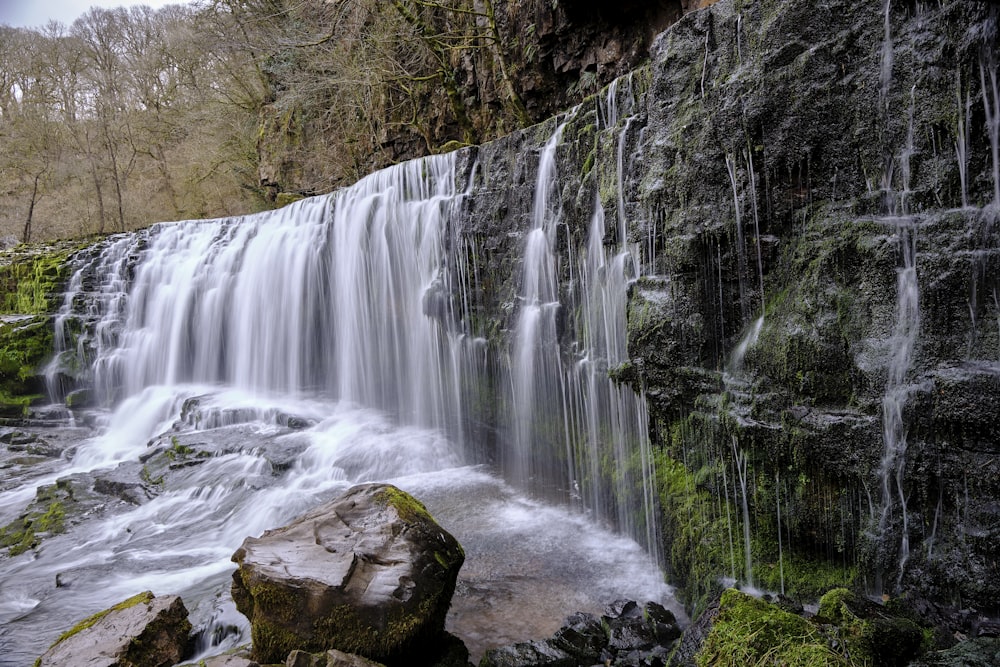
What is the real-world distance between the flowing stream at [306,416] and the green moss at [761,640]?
157 centimetres

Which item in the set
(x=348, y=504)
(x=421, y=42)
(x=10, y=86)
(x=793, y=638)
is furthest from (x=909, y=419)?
(x=10, y=86)

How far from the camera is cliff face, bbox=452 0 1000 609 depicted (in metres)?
3.01

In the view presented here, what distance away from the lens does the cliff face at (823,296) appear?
3.01m

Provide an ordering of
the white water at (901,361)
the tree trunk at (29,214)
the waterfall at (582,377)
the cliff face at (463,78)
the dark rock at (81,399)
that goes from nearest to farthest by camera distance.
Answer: the white water at (901,361) → the waterfall at (582,377) → the cliff face at (463,78) → the dark rock at (81,399) → the tree trunk at (29,214)

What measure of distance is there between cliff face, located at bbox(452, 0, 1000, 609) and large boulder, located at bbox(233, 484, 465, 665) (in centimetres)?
207

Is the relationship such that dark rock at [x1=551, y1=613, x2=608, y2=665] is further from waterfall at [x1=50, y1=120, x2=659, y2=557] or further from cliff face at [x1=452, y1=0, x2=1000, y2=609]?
waterfall at [x1=50, y1=120, x2=659, y2=557]

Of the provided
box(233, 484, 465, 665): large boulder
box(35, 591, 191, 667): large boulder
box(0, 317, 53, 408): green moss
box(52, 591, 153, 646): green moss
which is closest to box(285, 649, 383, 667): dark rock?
box(233, 484, 465, 665): large boulder

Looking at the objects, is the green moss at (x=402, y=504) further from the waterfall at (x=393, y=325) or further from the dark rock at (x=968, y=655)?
the dark rock at (x=968, y=655)

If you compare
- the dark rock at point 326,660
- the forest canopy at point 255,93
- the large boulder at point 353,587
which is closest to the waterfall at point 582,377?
the large boulder at point 353,587

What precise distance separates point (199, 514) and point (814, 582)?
6.45m

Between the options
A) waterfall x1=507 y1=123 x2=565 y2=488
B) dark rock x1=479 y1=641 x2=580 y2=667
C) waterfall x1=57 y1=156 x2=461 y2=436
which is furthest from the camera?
waterfall x1=57 y1=156 x2=461 y2=436

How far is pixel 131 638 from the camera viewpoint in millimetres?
3627

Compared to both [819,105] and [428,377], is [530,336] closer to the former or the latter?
[428,377]

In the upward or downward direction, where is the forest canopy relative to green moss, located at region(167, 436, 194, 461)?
upward
